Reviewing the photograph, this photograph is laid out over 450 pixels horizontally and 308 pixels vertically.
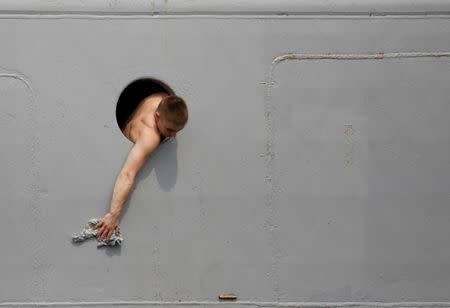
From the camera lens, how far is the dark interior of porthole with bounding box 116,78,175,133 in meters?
5.27

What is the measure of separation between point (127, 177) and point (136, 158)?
0.35 ft

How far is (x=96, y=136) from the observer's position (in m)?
5.02

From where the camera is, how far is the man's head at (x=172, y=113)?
4859 millimetres

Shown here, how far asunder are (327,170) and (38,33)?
5.32 feet

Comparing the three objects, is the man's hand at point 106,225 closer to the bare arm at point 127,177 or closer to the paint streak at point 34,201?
the bare arm at point 127,177

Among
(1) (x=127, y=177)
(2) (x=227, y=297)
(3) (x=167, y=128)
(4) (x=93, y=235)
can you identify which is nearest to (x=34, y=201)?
(4) (x=93, y=235)

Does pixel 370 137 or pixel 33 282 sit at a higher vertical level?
pixel 370 137

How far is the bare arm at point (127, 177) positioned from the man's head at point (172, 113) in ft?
0.39

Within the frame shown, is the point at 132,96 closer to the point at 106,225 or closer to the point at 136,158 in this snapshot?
the point at 136,158

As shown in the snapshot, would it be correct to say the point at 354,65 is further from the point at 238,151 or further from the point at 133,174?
the point at 133,174

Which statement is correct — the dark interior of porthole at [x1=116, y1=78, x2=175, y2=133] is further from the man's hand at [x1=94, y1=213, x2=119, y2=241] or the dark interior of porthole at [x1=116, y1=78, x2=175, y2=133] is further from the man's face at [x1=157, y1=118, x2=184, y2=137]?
the man's hand at [x1=94, y1=213, x2=119, y2=241]

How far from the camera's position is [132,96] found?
18.0ft

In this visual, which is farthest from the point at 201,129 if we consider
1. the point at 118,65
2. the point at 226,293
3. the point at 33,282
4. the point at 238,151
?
the point at 33,282

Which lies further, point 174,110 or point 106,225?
point 106,225
